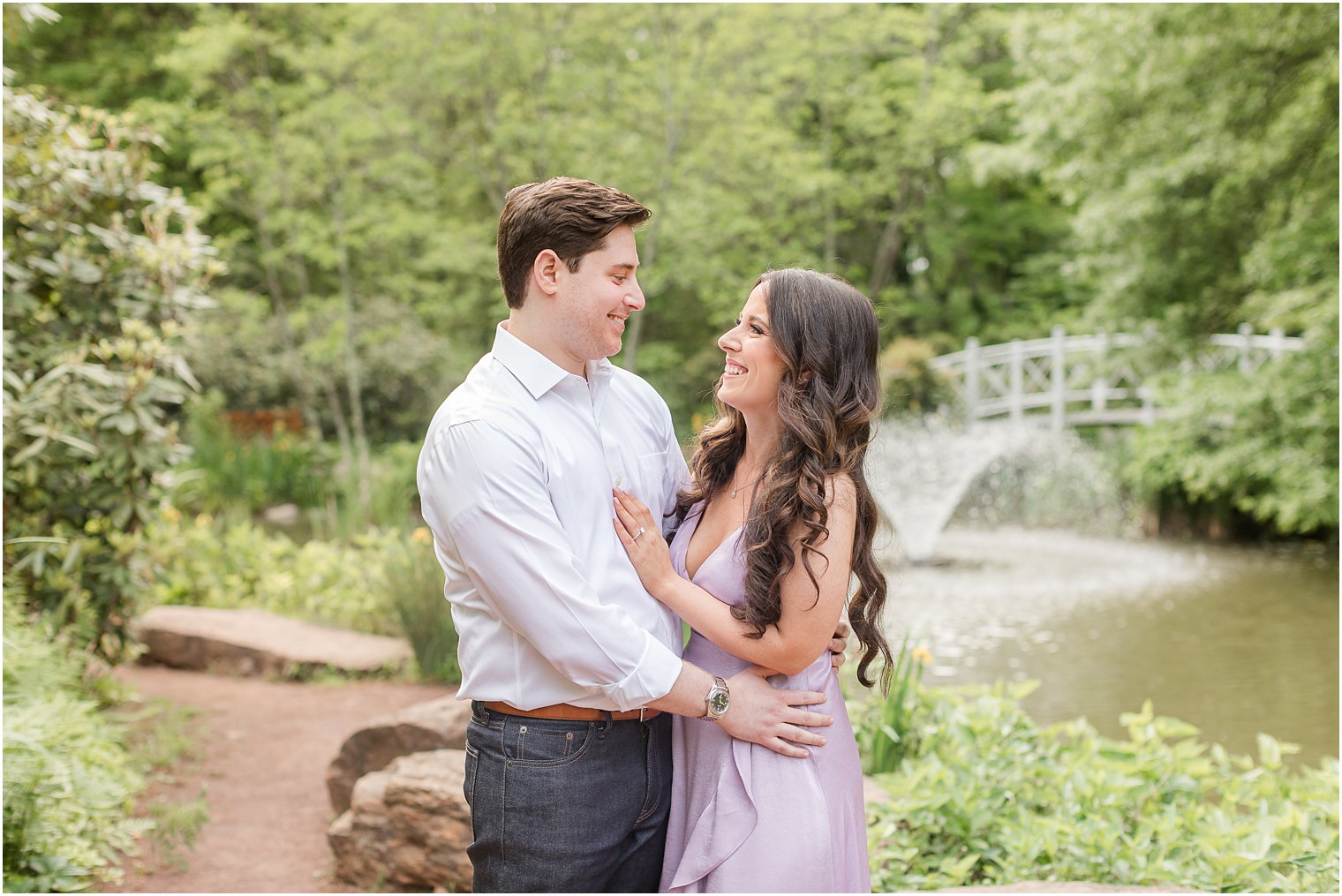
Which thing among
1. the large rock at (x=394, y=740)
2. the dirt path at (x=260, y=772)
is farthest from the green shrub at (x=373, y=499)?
the large rock at (x=394, y=740)

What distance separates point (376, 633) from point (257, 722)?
142cm

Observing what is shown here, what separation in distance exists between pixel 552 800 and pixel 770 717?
45 cm

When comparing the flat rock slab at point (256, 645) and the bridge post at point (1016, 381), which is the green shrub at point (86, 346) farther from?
the bridge post at point (1016, 381)

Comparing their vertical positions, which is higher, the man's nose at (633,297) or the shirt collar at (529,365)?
the man's nose at (633,297)

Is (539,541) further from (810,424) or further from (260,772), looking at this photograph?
(260,772)

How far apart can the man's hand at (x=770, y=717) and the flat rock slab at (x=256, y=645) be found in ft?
14.9

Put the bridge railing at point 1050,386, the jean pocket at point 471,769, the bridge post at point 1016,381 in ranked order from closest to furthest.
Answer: the jean pocket at point 471,769, the bridge railing at point 1050,386, the bridge post at point 1016,381

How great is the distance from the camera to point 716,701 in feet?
6.91

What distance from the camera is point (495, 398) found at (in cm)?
210

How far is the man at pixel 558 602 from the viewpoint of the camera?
78.7 inches

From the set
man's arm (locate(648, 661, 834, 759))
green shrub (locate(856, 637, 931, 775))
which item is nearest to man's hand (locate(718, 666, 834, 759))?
man's arm (locate(648, 661, 834, 759))

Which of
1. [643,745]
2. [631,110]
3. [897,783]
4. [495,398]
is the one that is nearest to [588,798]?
[643,745]

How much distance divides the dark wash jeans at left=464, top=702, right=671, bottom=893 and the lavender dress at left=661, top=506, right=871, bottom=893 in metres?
0.11

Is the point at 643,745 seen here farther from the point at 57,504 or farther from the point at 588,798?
the point at 57,504
